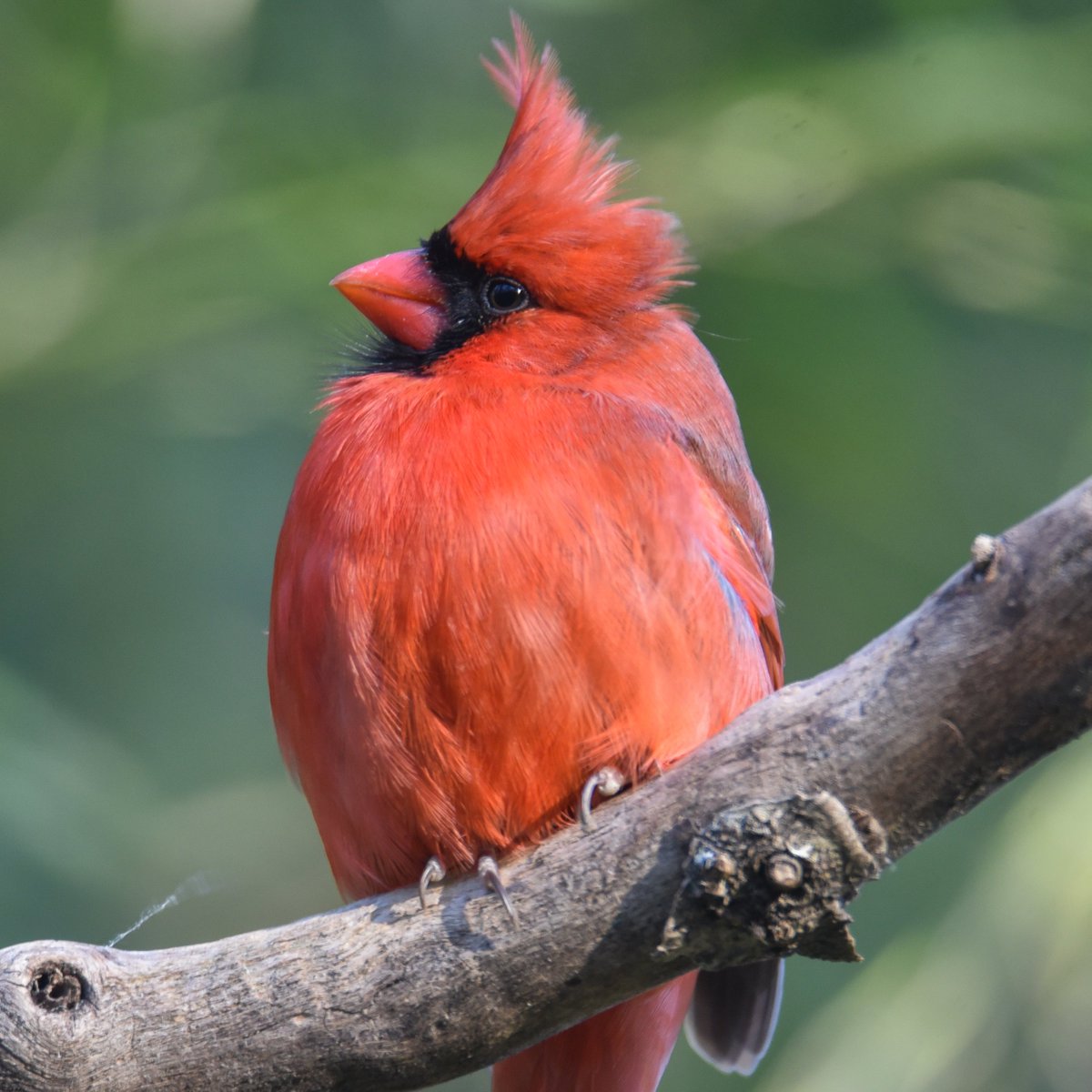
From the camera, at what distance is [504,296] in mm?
2871

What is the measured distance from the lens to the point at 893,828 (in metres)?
2.06

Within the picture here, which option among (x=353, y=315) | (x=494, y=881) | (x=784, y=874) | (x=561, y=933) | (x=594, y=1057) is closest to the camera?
(x=784, y=874)

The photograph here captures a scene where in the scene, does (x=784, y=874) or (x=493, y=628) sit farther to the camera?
(x=493, y=628)

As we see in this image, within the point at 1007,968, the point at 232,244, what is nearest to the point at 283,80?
the point at 232,244

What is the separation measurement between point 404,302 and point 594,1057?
141cm

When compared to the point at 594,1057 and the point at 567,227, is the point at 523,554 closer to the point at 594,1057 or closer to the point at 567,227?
the point at 567,227

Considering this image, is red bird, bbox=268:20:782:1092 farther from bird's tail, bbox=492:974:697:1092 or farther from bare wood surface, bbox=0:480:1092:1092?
bare wood surface, bbox=0:480:1092:1092

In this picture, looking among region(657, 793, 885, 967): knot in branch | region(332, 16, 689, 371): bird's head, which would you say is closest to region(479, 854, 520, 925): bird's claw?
region(657, 793, 885, 967): knot in branch

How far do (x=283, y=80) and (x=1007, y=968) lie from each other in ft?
11.5

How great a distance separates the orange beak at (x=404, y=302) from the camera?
9.50 feet

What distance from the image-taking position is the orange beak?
2896 mm

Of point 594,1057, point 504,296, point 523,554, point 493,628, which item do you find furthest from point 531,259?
point 594,1057

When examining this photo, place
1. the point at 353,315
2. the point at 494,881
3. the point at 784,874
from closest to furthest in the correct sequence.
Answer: the point at 784,874 < the point at 494,881 < the point at 353,315

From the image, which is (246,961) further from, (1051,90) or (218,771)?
(1051,90)
